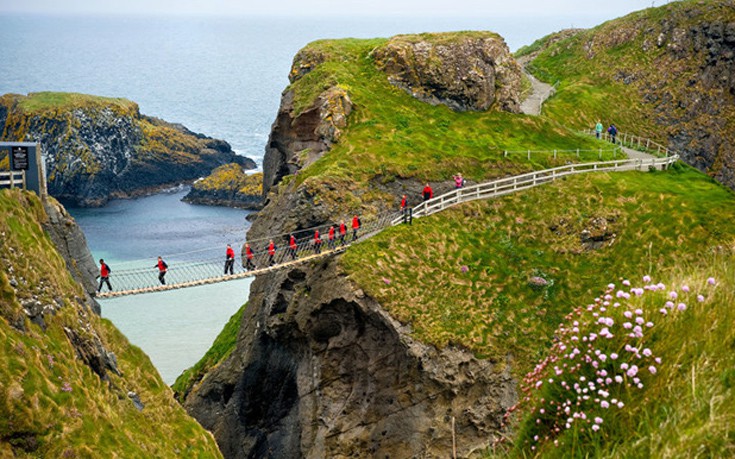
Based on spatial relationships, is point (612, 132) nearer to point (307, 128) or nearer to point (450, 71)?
point (450, 71)

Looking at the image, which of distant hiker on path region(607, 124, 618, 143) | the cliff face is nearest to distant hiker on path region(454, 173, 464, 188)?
distant hiker on path region(607, 124, 618, 143)

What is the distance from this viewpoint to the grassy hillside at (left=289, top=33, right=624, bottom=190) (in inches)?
2426

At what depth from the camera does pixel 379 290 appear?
50.7 m

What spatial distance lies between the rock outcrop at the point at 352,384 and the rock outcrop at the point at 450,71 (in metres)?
25.0

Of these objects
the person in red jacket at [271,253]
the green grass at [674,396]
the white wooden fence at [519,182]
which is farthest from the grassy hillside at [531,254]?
the green grass at [674,396]

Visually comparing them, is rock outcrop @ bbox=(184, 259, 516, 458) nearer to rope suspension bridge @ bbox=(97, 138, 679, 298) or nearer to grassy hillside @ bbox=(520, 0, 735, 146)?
rope suspension bridge @ bbox=(97, 138, 679, 298)

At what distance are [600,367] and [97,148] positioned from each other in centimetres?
13451

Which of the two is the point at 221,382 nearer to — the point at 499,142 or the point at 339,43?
the point at 499,142

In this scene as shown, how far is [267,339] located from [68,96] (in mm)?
108542

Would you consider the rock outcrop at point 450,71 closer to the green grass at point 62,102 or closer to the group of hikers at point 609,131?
the group of hikers at point 609,131

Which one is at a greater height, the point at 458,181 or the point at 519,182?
the point at 458,181

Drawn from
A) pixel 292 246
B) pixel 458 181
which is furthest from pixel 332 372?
pixel 458 181

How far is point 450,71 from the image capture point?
7400 centimetres

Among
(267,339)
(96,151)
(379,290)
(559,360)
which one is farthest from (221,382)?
(96,151)
